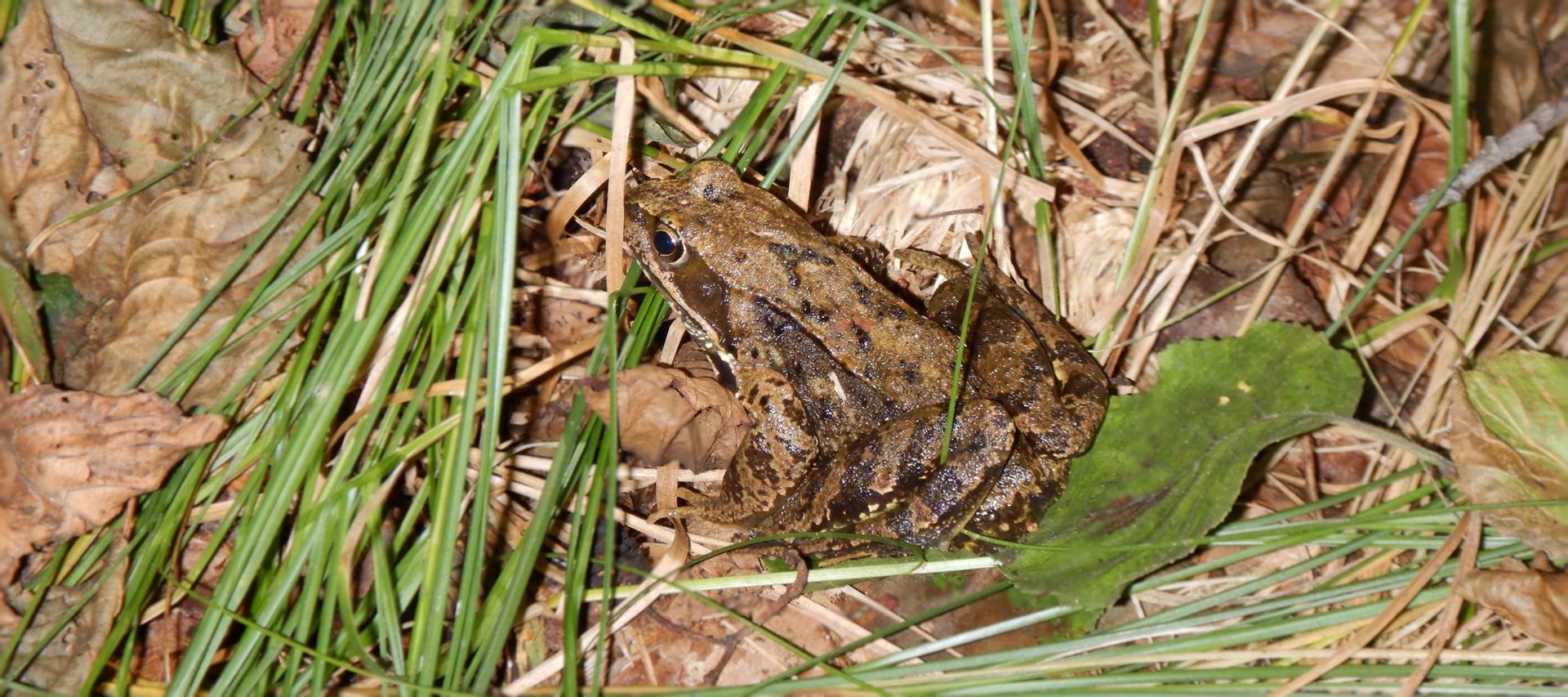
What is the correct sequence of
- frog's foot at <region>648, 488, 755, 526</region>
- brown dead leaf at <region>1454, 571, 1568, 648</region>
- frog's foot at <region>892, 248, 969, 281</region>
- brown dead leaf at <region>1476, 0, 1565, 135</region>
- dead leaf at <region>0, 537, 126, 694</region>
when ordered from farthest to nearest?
1. brown dead leaf at <region>1476, 0, 1565, 135</region>
2. frog's foot at <region>892, 248, 969, 281</region>
3. frog's foot at <region>648, 488, 755, 526</region>
4. brown dead leaf at <region>1454, 571, 1568, 648</region>
5. dead leaf at <region>0, 537, 126, 694</region>

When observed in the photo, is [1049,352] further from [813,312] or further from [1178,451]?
[813,312]

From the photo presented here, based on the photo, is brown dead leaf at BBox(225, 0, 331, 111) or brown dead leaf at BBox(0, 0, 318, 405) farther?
brown dead leaf at BBox(225, 0, 331, 111)

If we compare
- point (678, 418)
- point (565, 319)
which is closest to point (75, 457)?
point (565, 319)

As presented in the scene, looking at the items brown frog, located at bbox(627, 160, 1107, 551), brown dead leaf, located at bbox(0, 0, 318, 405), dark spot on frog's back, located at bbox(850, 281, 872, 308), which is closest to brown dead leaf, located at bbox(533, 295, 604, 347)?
brown frog, located at bbox(627, 160, 1107, 551)

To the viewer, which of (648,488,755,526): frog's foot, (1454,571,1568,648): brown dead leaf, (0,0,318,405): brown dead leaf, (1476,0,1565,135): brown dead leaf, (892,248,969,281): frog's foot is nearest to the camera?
(1454,571,1568,648): brown dead leaf

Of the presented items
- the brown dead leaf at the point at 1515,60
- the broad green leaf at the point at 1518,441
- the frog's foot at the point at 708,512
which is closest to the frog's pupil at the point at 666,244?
the frog's foot at the point at 708,512

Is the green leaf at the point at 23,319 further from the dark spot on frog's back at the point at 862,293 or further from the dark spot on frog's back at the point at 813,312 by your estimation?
the dark spot on frog's back at the point at 862,293

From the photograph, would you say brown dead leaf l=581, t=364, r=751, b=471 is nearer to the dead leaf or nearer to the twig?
the dead leaf
